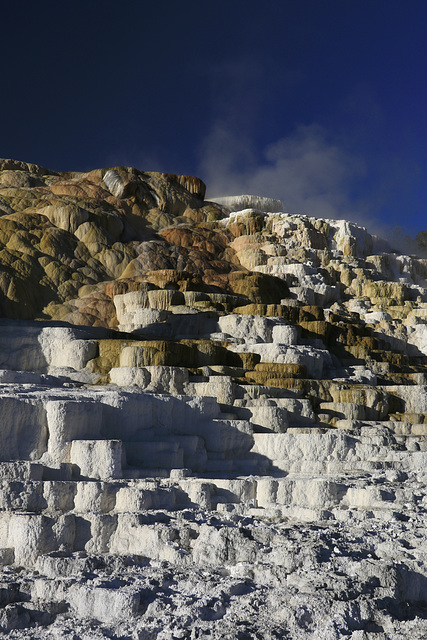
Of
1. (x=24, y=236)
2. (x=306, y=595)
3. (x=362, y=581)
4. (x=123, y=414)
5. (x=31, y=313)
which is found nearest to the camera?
(x=306, y=595)

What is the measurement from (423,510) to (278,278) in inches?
750

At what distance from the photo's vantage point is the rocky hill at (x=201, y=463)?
15.7ft

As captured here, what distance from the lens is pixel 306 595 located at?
15.6 ft

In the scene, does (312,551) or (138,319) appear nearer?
(312,551)

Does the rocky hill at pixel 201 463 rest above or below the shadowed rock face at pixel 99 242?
below

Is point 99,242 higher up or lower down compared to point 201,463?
higher up

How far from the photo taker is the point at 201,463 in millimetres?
9938

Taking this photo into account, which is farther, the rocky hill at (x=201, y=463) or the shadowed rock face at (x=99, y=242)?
the shadowed rock face at (x=99, y=242)

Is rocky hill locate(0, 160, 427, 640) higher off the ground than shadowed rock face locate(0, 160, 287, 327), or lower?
lower

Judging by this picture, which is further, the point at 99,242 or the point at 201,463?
the point at 99,242

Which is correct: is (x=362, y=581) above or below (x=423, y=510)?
below

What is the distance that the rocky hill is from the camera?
15.7ft

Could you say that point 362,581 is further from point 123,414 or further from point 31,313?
point 31,313

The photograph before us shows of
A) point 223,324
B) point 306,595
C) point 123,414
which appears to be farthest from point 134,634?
point 223,324
